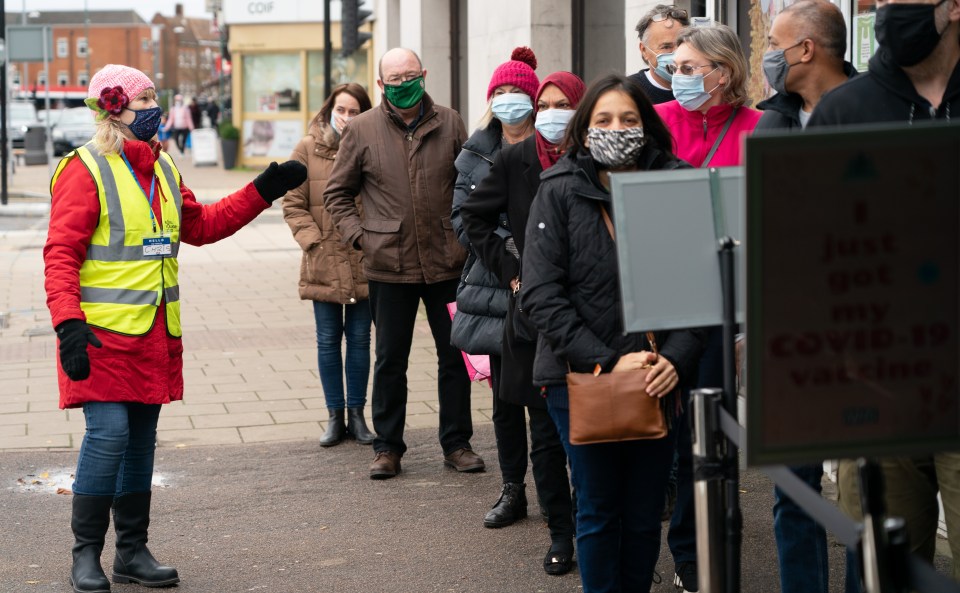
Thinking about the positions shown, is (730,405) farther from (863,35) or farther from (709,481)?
(863,35)

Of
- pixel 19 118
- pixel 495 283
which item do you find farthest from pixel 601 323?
pixel 19 118

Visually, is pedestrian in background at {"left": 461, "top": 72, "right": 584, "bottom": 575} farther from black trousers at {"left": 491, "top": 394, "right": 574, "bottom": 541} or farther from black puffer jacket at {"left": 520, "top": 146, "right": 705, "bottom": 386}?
black puffer jacket at {"left": 520, "top": 146, "right": 705, "bottom": 386}

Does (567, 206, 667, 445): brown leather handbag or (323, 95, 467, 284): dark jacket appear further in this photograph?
(323, 95, 467, 284): dark jacket

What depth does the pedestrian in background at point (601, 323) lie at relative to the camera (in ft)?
13.6

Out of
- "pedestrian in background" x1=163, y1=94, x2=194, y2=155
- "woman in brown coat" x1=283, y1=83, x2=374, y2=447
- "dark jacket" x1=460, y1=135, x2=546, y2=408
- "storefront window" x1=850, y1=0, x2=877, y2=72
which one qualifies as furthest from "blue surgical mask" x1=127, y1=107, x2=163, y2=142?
"pedestrian in background" x1=163, y1=94, x2=194, y2=155

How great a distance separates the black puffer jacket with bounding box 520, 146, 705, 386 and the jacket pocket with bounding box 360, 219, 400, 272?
2.56 meters

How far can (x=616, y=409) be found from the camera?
407 cm

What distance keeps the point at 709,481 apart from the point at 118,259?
2762mm

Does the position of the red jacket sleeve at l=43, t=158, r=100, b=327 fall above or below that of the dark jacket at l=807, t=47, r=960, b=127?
below

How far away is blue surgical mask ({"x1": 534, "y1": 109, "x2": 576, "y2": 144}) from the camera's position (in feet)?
17.2

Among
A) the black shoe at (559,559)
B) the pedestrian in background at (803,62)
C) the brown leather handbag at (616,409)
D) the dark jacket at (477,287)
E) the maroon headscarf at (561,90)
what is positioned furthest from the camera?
the dark jacket at (477,287)

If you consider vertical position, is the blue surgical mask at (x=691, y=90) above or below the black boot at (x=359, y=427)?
above

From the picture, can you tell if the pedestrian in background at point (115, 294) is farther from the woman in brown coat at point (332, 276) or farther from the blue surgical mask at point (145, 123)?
the woman in brown coat at point (332, 276)

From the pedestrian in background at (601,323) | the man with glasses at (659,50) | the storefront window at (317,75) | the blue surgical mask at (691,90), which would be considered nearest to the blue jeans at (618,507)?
the pedestrian in background at (601,323)
